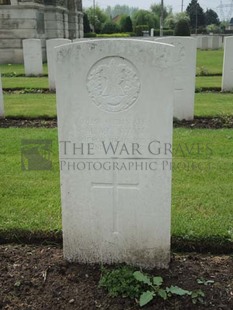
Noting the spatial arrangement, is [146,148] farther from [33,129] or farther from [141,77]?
[33,129]

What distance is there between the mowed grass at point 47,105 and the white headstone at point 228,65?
1.44ft

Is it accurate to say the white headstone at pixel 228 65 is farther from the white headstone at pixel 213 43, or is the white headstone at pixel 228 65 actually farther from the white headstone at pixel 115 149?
the white headstone at pixel 213 43

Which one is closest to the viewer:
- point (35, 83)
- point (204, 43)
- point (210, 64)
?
point (35, 83)

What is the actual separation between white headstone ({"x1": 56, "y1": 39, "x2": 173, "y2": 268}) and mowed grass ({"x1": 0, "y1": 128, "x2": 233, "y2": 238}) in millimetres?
601

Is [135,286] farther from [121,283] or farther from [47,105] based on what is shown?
[47,105]

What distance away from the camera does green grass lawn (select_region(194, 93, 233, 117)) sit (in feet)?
25.6

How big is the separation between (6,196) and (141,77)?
2245 millimetres

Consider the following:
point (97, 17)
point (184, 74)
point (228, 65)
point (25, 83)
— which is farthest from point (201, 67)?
point (97, 17)

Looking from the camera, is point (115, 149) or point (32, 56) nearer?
point (115, 149)

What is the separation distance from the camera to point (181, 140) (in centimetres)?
597

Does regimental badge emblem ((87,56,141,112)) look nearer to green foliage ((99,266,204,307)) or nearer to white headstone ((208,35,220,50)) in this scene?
green foliage ((99,266,204,307))

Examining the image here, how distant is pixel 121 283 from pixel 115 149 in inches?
35.3

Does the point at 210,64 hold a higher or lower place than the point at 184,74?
lower

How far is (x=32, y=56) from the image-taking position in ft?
46.0
